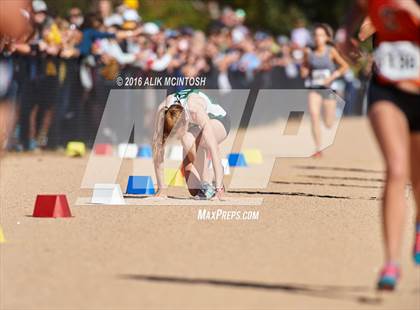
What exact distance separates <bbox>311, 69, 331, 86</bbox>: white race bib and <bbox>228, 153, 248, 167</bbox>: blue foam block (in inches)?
84.6

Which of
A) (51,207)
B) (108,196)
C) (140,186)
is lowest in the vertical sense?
(51,207)

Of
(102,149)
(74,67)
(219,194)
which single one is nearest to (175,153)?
(102,149)

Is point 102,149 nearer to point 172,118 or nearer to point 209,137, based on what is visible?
point 209,137

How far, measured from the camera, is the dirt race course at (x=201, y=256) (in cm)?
845

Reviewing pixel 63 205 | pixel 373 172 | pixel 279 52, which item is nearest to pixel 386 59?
pixel 63 205

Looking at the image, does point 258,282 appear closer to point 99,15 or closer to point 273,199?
point 273,199

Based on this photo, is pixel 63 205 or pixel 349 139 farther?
pixel 349 139

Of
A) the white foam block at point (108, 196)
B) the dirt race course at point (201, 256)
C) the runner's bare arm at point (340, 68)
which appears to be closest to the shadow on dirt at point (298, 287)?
the dirt race course at point (201, 256)

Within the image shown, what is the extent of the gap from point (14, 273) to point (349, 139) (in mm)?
20575

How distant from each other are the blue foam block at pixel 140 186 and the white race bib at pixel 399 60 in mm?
6727

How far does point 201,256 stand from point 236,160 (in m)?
8.50

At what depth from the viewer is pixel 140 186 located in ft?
49.9

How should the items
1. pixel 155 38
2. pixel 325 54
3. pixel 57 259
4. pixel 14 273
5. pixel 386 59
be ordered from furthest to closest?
pixel 155 38, pixel 325 54, pixel 57 259, pixel 14 273, pixel 386 59

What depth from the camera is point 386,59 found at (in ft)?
28.5
